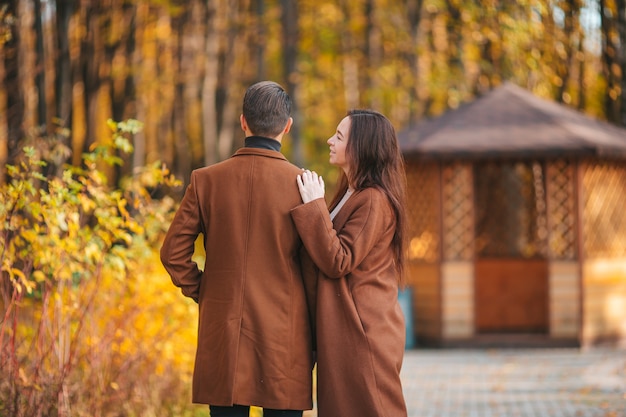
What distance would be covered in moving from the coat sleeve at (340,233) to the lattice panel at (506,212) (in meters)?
9.59

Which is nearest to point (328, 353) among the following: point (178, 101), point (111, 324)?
point (111, 324)

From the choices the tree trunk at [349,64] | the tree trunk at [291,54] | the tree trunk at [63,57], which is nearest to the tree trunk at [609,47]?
the tree trunk at [291,54]

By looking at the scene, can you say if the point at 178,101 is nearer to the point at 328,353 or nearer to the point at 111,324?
the point at 111,324

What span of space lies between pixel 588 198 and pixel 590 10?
437cm

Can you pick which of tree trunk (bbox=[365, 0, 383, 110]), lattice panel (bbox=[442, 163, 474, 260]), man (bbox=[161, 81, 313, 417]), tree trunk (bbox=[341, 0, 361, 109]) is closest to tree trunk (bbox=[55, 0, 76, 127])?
lattice panel (bbox=[442, 163, 474, 260])

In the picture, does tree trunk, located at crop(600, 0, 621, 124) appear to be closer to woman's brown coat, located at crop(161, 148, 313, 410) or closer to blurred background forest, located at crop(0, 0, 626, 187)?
blurred background forest, located at crop(0, 0, 626, 187)

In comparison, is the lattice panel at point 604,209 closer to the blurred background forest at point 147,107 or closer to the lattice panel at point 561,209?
the lattice panel at point 561,209

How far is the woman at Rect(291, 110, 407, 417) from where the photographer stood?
365 centimetres

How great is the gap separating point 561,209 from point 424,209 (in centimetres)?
159

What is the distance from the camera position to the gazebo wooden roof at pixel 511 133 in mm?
11406

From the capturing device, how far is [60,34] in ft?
42.5

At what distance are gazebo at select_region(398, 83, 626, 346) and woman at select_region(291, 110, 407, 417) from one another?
773 cm

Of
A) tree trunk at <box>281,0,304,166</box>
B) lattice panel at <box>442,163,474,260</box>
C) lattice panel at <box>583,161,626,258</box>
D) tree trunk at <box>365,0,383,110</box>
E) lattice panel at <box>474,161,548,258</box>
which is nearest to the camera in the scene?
lattice panel at <box>583,161,626,258</box>

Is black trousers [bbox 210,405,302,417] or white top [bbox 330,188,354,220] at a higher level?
white top [bbox 330,188,354,220]
